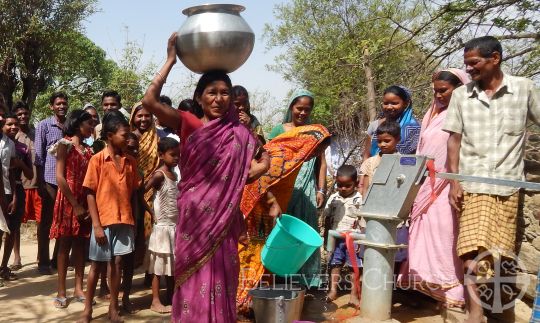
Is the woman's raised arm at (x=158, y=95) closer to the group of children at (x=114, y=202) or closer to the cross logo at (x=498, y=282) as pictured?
the group of children at (x=114, y=202)

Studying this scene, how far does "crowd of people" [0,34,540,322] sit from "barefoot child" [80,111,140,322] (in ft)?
0.03

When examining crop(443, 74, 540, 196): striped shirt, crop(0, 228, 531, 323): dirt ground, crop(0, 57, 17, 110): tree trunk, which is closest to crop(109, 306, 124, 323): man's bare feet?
crop(0, 228, 531, 323): dirt ground

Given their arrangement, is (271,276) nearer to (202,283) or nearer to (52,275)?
(202,283)

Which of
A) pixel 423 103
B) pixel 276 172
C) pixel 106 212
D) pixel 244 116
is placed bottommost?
pixel 106 212

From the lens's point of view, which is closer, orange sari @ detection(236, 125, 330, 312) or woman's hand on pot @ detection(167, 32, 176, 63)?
woman's hand on pot @ detection(167, 32, 176, 63)

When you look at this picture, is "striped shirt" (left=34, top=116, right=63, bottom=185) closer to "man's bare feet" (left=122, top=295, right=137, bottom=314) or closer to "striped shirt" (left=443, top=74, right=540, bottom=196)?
"man's bare feet" (left=122, top=295, right=137, bottom=314)

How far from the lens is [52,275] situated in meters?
5.61

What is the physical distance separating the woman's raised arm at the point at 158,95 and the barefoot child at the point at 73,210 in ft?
5.96

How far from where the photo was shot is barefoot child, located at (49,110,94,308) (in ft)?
14.3

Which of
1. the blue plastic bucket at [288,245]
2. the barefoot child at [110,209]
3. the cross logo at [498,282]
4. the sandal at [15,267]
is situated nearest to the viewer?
the cross logo at [498,282]

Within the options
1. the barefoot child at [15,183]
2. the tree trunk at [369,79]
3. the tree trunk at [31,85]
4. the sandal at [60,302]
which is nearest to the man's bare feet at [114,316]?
the sandal at [60,302]

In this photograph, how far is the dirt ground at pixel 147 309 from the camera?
12.7 feet

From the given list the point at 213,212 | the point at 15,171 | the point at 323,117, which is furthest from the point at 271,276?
the point at 323,117

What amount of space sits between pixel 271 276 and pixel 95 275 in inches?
52.3
